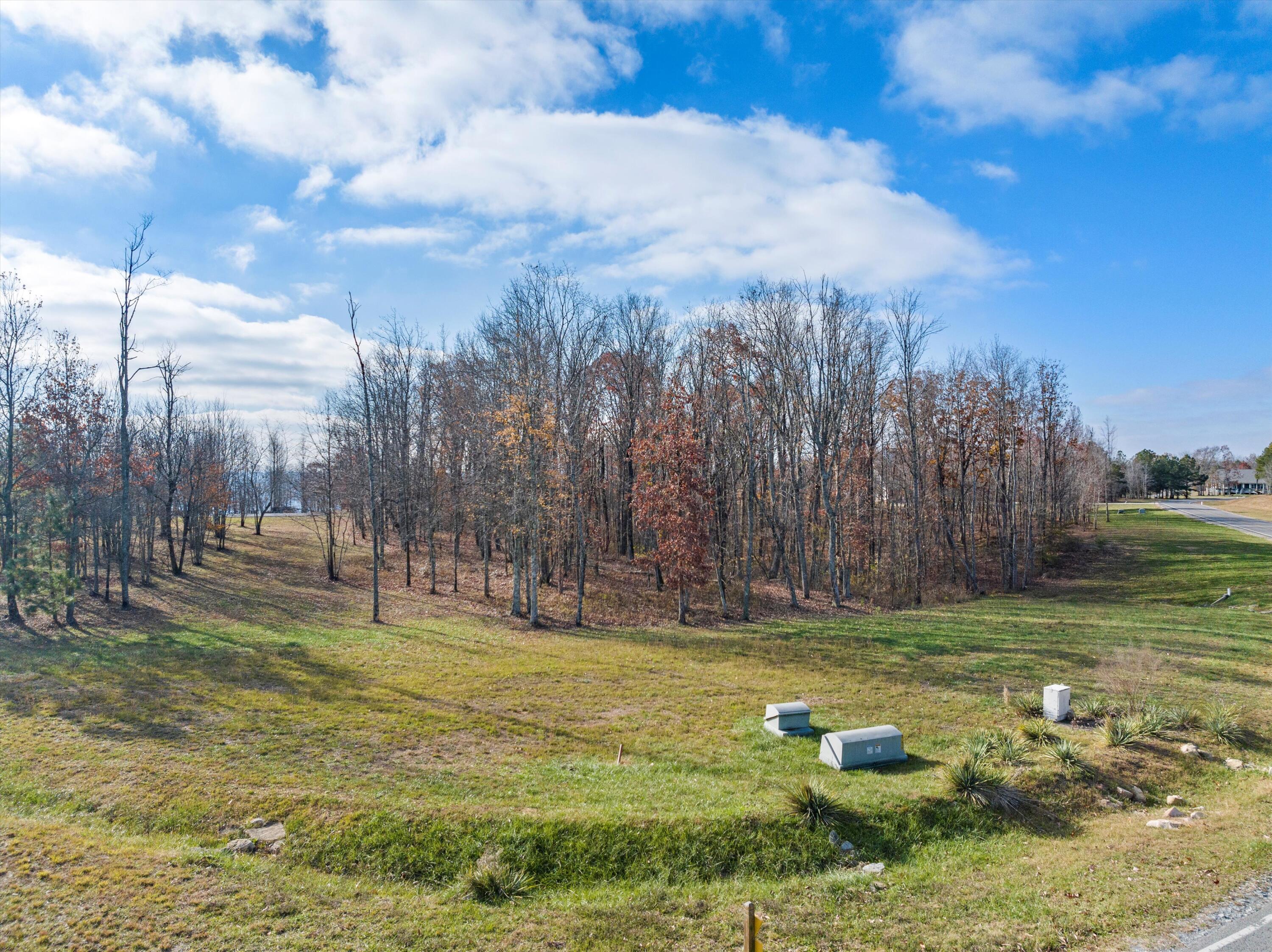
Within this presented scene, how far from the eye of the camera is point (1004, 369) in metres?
35.6

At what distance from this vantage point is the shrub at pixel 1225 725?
37.2 ft

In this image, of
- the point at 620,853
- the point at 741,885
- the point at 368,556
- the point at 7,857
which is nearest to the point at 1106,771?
the point at 741,885

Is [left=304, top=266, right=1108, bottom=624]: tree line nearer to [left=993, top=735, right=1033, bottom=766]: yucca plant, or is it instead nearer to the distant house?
[left=993, top=735, right=1033, bottom=766]: yucca plant

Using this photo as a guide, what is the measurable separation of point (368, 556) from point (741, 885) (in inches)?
1427

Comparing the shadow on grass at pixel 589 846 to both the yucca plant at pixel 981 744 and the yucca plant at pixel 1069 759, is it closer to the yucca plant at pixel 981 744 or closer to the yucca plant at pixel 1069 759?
the yucca plant at pixel 981 744

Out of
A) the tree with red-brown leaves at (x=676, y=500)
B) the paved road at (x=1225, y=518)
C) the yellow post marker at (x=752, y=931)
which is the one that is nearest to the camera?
the yellow post marker at (x=752, y=931)

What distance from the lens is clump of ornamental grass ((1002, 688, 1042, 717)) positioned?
41.2 ft

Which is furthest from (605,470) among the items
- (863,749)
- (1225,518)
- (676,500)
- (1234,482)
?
(1234,482)

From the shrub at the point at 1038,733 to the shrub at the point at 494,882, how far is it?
9061 mm

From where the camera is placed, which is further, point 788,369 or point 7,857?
→ point 788,369

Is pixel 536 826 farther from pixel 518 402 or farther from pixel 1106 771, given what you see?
pixel 518 402

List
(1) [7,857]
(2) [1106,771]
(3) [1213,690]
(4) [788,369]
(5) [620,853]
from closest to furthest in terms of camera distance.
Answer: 1. (1) [7,857]
2. (5) [620,853]
3. (2) [1106,771]
4. (3) [1213,690]
5. (4) [788,369]

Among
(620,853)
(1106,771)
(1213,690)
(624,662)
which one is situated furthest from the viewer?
(624,662)

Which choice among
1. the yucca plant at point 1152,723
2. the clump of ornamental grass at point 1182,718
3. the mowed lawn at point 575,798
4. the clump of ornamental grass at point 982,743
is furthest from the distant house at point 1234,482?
the clump of ornamental grass at point 982,743
